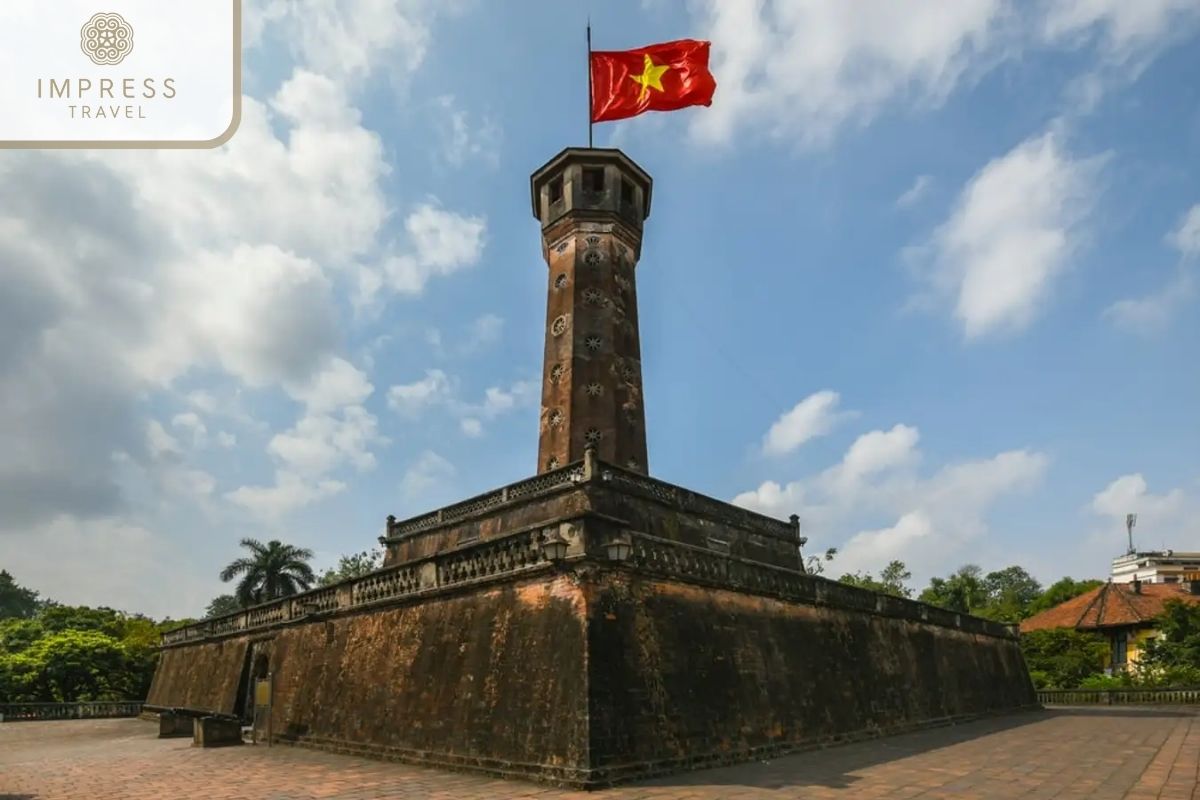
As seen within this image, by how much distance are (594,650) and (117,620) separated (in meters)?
48.9

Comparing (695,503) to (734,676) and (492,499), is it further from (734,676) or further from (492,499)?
(734,676)

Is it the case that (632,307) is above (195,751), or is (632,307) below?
above

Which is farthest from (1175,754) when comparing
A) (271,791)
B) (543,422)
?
(543,422)

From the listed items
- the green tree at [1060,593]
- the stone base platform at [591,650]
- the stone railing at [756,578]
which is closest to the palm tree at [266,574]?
the stone base platform at [591,650]

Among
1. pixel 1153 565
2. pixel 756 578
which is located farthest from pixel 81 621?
pixel 1153 565

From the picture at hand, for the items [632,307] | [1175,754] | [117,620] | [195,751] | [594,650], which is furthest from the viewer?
[117,620]

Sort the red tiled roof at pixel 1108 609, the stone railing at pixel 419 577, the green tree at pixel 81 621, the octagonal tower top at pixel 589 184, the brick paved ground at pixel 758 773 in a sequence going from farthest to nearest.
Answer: the green tree at pixel 81 621 → the red tiled roof at pixel 1108 609 → the octagonal tower top at pixel 589 184 → the stone railing at pixel 419 577 → the brick paved ground at pixel 758 773

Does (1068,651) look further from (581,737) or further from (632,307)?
(581,737)

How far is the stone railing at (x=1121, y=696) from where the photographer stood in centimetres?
2706

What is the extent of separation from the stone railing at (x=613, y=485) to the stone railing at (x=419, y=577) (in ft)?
14.0

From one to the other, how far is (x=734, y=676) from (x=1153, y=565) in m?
109

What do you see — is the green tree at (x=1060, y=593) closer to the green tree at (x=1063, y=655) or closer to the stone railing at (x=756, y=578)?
the green tree at (x=1063, y=655)

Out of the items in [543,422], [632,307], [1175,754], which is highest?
[632,307]

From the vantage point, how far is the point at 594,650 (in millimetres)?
10398
